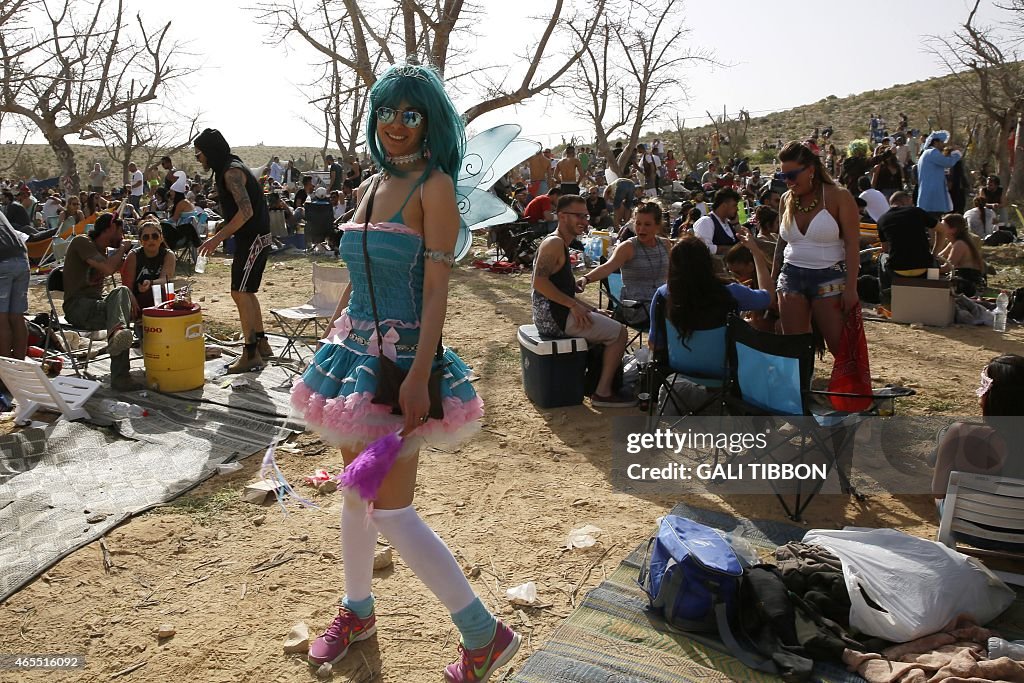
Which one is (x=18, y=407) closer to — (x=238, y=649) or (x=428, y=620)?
(x=238, y=649)

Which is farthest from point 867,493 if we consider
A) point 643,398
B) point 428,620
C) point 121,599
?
point 121,599

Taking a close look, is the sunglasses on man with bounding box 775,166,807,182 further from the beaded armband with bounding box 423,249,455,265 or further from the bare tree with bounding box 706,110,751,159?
the bare tree with bounding box 706,110,751,159

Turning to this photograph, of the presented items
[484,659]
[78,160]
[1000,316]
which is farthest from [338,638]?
[78,160]

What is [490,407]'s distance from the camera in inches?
236

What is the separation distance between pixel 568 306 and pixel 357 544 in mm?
3139

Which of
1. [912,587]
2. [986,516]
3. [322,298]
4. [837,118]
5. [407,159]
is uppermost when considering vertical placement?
[837,118]

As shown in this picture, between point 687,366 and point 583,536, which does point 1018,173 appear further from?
point 583,536

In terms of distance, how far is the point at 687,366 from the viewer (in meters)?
4.91

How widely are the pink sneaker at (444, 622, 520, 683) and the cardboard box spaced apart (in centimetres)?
708

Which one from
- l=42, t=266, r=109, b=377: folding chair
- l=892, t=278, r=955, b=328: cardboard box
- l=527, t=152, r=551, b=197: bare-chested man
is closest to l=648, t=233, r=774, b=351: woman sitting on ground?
l=42, t=266, r=109, b=377: folding chair

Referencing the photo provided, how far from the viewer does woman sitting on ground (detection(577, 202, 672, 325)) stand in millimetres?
6246

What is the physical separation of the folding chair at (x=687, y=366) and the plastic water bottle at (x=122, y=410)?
3.34 m

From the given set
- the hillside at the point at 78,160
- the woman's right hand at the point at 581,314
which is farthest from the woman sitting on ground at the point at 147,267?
the hillside at the point at 78,160

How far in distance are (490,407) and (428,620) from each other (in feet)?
9.44
